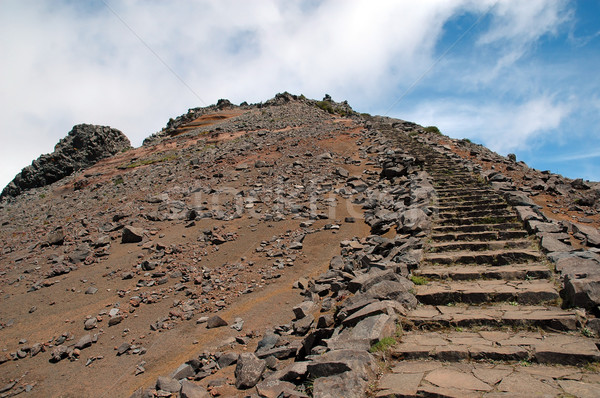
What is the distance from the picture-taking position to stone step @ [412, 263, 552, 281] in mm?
5832

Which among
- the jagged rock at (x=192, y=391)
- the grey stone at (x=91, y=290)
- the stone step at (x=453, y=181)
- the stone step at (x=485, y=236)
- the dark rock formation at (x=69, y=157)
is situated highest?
the dark rock formation at (x=69, y=157)

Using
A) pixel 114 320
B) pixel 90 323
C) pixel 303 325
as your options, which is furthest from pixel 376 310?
pixel 90 323

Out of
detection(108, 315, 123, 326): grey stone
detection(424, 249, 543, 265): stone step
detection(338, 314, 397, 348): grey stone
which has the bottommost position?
detection(108, 315, 123, 326): grey stone

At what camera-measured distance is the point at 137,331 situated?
7293 millimetres

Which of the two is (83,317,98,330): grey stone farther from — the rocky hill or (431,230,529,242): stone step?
(431,230,529,242): stone step

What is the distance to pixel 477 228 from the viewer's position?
8.10 meters

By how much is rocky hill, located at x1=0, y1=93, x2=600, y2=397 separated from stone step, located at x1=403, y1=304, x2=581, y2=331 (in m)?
0.03

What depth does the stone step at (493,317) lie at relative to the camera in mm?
4324

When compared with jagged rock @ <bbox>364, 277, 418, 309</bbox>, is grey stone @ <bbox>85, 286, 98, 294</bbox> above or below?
below

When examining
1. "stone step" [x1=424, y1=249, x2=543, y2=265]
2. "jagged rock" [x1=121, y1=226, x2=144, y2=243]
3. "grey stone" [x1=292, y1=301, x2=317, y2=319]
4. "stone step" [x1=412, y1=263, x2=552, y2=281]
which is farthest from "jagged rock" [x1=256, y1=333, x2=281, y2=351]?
"jagged rock" [x1=121, y1=226, x2=144, y2=243]

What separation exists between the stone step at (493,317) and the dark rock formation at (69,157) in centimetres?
3781

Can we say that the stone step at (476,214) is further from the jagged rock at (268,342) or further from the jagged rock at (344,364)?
the jagged rock at (344,364)

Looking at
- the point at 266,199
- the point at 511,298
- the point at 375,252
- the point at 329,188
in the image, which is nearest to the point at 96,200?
the point at 266,199

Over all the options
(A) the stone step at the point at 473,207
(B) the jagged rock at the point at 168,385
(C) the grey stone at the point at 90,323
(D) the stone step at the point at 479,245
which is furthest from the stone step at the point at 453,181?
(C) the grey stone at the point at 90,323
